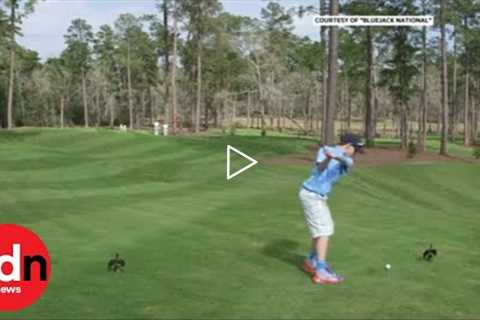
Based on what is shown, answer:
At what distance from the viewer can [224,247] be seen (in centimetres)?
1080

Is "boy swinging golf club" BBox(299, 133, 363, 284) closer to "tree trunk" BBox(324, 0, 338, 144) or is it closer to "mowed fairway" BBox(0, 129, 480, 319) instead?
"mowed fairway" BBox(0, 129, 480, 319)

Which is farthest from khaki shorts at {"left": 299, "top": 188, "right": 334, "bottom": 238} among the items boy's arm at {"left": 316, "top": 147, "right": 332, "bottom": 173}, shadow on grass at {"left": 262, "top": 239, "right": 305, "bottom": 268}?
shadow on grass at {"left": 262, "top": 239, "right": 305, "bottom": 268}

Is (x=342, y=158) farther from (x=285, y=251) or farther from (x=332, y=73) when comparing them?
(x=332, y=73)

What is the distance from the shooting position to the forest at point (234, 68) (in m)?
48.2

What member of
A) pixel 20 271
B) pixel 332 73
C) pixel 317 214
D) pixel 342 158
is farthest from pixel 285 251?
pixel 332 73

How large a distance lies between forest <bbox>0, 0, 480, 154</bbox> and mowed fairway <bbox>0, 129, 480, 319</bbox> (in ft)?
56.8

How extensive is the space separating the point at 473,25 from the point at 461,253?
54524 millimetres

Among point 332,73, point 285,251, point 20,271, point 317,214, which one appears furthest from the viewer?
point 332,73

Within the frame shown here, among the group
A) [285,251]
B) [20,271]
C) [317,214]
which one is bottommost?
[285,251]

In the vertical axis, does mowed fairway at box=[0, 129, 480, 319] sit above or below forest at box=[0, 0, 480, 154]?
below

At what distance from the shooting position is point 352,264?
9.88 meters

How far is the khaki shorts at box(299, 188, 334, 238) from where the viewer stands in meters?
8.77

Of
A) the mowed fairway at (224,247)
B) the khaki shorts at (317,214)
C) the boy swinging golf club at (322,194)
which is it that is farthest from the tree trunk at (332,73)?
the khaki shorts at (317,214)

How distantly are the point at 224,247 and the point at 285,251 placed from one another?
1006 millimetres
